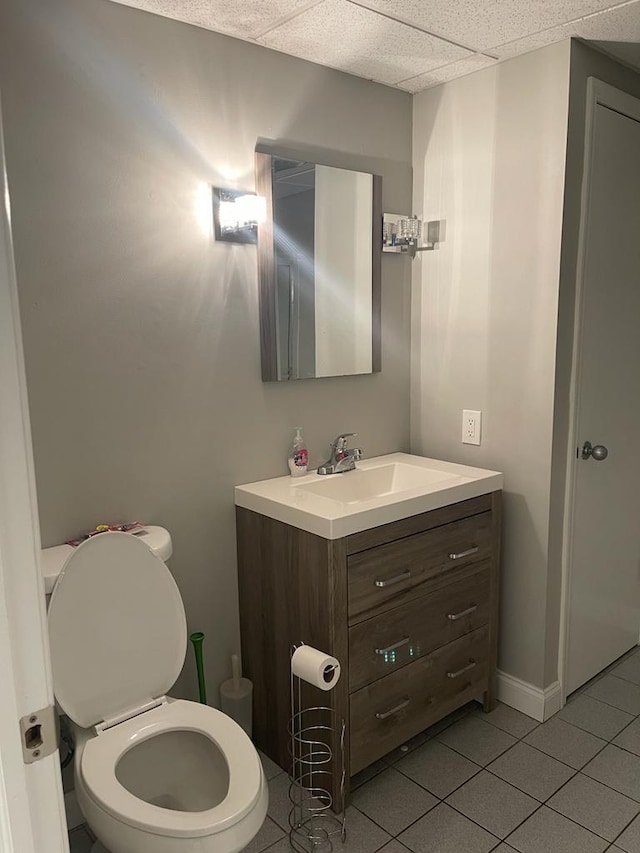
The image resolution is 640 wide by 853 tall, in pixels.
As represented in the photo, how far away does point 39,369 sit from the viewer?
69.8 inches

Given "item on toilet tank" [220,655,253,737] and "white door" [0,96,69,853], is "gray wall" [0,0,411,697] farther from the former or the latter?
"white door" [0,96,69,853]

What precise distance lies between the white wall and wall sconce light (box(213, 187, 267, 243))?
769mm

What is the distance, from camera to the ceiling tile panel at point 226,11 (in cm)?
181

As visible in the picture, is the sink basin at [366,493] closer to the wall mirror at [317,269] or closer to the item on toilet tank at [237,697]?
the wall mirror at [317,269]

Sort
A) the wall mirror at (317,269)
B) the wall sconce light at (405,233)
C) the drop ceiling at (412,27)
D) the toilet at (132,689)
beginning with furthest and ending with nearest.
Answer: the wall sconce light at (405,233), the wall mirror at (317,269), the drop ceiling at (412,27), the toilet at (132,689)

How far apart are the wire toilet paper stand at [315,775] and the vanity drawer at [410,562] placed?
280 millimetres

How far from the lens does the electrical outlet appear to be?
2.50 meters

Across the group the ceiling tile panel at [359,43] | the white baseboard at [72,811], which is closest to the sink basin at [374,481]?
the white baseboard at [72,811]

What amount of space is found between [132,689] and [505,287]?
5.76 feet

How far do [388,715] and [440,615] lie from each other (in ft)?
1.17

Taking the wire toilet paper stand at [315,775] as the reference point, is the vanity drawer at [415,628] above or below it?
above

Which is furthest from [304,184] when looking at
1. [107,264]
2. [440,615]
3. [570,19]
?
[440,615]

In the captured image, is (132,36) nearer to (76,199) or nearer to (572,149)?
(76,199)

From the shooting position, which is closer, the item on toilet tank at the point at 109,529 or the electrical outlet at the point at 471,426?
the item on toilet tank at the point at 109,529
